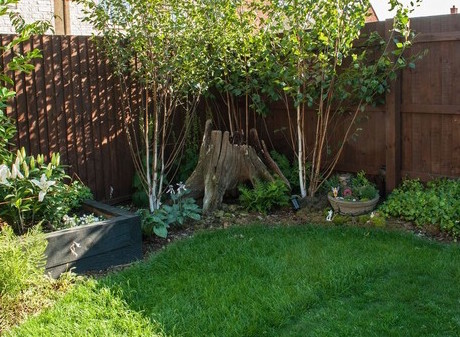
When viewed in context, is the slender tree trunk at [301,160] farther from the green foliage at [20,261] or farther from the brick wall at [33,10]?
the brick wall at [33,10]

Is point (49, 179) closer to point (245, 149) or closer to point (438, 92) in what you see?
point (245, 149)

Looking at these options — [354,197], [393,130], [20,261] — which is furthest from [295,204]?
[20,261]

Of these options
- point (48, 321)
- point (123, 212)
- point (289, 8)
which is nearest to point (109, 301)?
point (48, 321)

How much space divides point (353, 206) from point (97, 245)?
103 inches

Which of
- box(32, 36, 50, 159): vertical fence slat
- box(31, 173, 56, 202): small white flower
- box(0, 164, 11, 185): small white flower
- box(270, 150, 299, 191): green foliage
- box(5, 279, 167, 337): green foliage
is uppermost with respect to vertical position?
box(32, 36, 50, 159): vertical fence slat

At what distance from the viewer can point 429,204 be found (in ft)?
18.1

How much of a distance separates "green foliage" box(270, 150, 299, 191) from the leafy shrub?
324cm

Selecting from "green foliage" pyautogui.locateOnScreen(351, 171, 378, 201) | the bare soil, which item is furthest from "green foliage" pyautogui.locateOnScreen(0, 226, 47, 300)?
"green foliage" pyautogui.locateOnScreen(351, 171, 378, 201)

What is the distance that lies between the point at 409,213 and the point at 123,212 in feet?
8.84

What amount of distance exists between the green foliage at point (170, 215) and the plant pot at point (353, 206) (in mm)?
1428

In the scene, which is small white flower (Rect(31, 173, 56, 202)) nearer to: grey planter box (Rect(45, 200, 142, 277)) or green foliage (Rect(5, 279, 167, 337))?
grey planter box (Rect(45, 200, 142, 277))

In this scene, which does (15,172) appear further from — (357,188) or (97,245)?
(357,188)

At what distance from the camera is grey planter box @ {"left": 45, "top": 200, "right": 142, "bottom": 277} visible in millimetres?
4516

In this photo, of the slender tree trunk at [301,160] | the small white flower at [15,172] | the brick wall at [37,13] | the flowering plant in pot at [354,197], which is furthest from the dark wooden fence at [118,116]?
the brick wall at [37,13]
